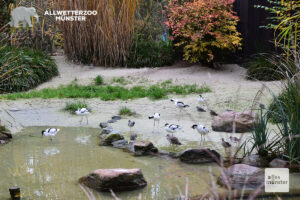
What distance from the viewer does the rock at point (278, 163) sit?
4.13 m

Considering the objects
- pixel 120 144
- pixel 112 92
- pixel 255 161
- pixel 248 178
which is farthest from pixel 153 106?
pixel 248 178

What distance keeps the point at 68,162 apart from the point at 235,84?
5620 mm

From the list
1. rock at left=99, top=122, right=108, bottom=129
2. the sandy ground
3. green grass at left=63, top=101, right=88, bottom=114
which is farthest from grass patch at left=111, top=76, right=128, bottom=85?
rock at left=99, top=122, right=108, bottom=129

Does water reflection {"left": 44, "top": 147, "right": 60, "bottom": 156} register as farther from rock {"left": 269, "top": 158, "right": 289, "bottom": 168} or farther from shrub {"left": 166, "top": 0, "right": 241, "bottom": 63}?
shrub {"left": 166, "top": 0, "right": 241, "bottom": 63}

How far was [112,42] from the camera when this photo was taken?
11.6 metres

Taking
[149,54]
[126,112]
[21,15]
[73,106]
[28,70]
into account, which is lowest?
[126,112]

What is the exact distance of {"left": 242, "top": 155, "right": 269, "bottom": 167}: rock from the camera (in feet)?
14.2

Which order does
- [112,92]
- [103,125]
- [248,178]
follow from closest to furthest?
[248,178]
[103,125]
[112,92]

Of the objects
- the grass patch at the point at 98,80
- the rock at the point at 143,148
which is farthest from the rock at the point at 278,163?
the grass patch at the point at 98,80

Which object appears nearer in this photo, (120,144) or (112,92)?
(120,144)

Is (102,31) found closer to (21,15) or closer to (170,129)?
(21,15)

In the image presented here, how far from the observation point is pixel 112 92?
30.1 ft

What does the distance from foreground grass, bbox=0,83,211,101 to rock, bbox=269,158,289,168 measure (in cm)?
416

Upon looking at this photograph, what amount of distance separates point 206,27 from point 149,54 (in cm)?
231
